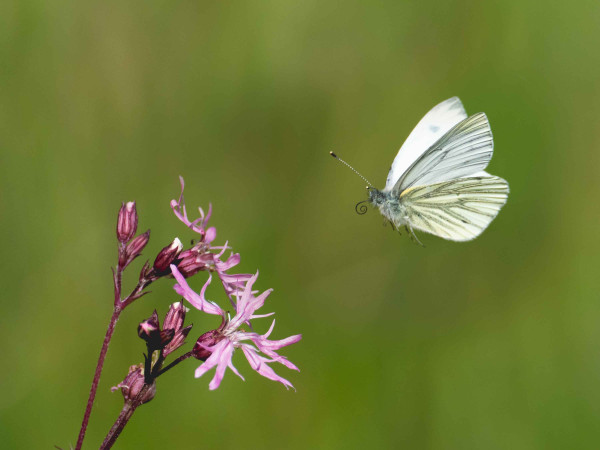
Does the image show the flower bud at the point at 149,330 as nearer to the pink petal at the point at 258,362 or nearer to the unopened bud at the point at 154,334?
the unopened bud at the point at 154,334

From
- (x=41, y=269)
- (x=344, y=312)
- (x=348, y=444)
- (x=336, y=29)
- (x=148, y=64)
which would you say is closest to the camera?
(x=348, y=444)

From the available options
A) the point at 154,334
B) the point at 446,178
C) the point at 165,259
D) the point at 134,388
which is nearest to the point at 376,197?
the point at 446,178

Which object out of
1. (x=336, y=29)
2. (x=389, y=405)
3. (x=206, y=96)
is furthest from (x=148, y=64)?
(x=389, y=405)

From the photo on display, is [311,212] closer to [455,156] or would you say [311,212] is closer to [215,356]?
[455,156]

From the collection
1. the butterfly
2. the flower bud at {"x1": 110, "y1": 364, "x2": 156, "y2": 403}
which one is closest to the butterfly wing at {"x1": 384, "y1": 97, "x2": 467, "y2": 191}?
the butterfly

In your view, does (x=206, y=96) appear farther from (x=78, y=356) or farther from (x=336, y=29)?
(x=78, y=356)

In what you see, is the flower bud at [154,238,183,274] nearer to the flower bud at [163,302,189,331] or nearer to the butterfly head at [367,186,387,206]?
the flower bud at [163,302,189,331]
